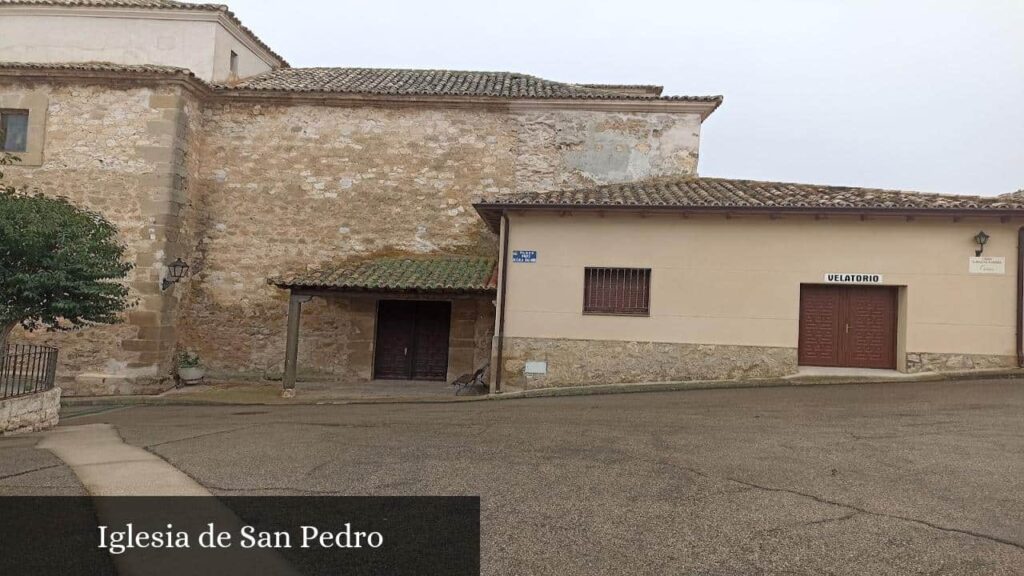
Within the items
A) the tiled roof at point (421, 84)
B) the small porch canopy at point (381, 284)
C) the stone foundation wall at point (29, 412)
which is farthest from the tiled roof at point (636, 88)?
the stone foundation wall at point (29, 412)

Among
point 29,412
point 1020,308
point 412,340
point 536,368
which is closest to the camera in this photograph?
point 29,412

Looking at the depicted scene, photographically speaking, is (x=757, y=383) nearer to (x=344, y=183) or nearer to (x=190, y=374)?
(x=344, y=183)

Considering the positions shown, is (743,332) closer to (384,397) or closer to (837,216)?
(837,216)

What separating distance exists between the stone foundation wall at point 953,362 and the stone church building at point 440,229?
36 mm

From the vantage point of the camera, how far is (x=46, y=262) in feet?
29.7

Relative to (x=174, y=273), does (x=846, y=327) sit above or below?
below

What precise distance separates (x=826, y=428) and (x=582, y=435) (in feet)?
8.75

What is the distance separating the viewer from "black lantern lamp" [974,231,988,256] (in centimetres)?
1101

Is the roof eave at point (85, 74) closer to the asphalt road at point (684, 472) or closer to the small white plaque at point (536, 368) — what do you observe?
the asphalt road at point (684, 472)

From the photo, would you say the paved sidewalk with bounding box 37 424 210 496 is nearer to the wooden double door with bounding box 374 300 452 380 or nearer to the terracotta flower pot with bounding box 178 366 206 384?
the terracotta flower pot with bounding box 178 366 206 384

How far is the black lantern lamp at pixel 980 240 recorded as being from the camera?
11.0 metres

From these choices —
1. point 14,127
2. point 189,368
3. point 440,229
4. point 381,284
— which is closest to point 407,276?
point 381,284

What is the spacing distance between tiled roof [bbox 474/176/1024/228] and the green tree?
19.6ft

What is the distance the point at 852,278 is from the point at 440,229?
8391mm
